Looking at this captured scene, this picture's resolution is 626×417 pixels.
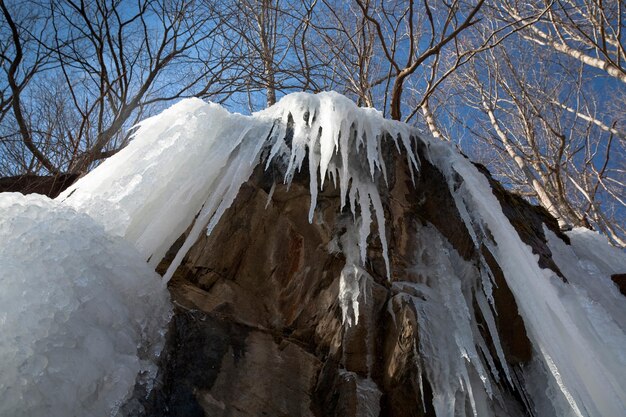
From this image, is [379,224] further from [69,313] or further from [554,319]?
[69,313]

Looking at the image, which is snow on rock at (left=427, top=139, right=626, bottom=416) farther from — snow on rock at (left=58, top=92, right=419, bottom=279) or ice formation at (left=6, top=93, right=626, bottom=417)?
snow on rock at (left=58, top=92, right=419, bottom=279)

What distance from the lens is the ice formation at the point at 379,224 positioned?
6.72 ft

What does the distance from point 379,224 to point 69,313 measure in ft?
5.33

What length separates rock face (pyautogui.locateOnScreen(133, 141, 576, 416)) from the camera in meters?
1.83

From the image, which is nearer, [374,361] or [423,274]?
[374,361]

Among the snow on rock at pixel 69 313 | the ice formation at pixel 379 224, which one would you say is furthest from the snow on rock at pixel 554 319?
the snow on rock at pixel 69 313

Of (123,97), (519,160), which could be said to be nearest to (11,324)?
(123,97)

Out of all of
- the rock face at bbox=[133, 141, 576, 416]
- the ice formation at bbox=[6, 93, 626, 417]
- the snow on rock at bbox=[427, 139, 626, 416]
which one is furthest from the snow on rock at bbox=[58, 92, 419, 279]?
the snow on rock at bbox=[427, 139, 626, 416]

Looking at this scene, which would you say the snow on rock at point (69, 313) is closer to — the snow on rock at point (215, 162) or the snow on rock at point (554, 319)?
the snow on rock at point (215, 162)

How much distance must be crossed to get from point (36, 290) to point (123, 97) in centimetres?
441

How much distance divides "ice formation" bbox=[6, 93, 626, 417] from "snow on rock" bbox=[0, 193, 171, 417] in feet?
0.45

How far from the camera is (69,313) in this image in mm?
1492

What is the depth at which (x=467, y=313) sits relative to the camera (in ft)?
7.48

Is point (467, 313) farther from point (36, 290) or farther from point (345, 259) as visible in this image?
point (36, 290)
